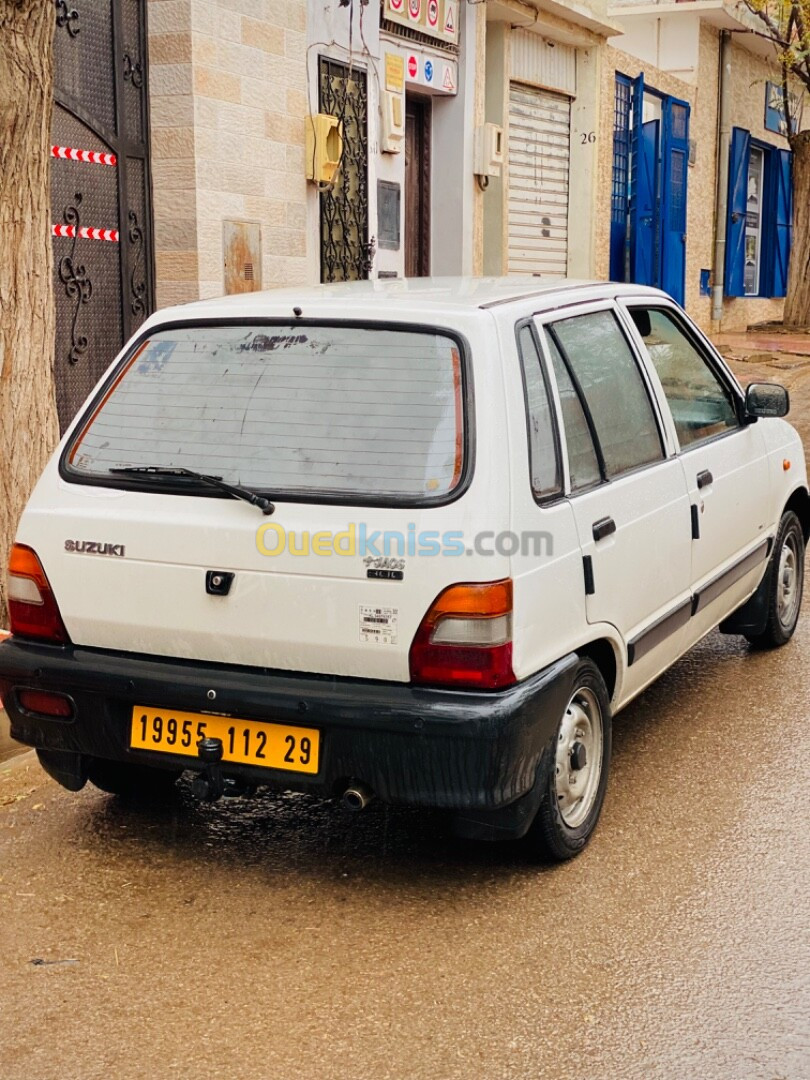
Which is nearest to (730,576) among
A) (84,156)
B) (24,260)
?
(24,260)

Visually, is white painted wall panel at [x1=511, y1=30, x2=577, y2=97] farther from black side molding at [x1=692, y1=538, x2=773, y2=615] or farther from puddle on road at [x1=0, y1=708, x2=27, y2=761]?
puddle on road at [x1=0, y1=708, x2=27, y2=761]

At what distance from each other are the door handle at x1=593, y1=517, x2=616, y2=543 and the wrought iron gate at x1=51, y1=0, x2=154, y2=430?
5.68 metres

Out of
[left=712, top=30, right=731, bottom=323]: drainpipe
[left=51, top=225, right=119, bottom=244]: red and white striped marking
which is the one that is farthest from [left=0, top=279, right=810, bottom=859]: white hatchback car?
[left=712, top=30, right=731, bottom=323]: drainpipe

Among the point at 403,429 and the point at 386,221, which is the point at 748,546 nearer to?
the point at 403,429

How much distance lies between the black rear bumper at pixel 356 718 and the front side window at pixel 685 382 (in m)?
1.49

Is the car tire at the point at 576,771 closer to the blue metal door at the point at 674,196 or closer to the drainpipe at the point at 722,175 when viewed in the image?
the blue metal door at the point at 674,196

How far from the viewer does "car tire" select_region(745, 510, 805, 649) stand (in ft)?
19.9

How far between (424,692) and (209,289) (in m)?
6.88

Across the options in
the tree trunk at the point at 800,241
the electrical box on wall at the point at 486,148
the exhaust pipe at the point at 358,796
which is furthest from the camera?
the tree trunk at the point at 800,241

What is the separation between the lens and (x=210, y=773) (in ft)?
12.4

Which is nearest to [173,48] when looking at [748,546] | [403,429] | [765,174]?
[748,546]

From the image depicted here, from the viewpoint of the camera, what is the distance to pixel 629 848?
4137mm

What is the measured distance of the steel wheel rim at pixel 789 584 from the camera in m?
6.23

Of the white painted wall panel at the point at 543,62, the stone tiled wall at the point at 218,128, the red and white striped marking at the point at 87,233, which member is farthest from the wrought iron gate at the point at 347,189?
the white painted wall panel at the point at 543,62
